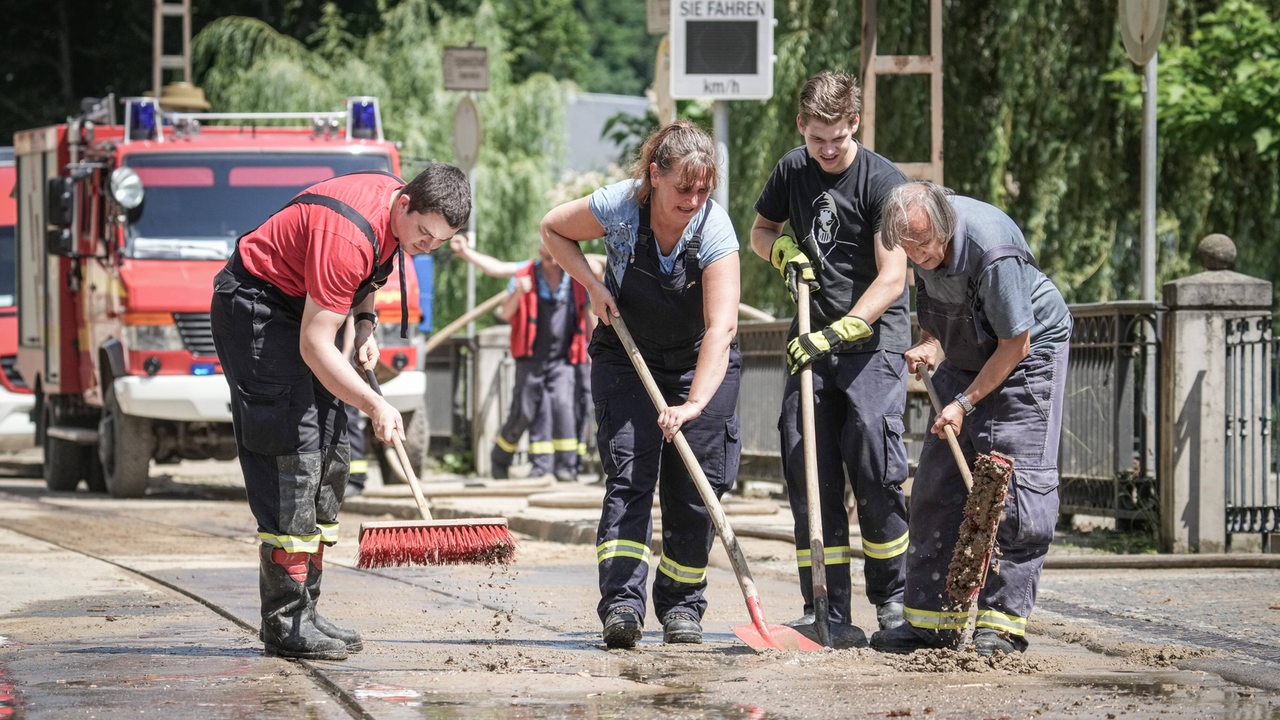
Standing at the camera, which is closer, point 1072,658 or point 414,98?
point 1072,658

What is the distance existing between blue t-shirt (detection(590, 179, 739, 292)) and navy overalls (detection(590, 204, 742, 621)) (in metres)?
0.02

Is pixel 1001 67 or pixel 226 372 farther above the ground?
pixel 1001 67

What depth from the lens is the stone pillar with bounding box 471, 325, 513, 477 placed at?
16.9 m

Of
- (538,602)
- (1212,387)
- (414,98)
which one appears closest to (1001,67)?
(1212,387)

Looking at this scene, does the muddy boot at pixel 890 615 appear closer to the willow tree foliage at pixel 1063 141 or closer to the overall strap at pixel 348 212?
the overall strap at pixel 348 212

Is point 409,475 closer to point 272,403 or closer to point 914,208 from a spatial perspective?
point 272,403

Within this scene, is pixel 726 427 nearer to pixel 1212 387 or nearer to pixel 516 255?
pixel 1212 387

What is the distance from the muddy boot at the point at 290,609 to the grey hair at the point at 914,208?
2.13 metres

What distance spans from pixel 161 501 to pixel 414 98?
15.9 m

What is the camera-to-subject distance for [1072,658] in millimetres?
6098

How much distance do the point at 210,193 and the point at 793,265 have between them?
8566 millimetres

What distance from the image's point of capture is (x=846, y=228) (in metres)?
6.34

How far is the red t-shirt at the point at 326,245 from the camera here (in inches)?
223

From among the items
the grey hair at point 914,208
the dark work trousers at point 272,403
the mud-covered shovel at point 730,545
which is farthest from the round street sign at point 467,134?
the grey hair at point 914,208
